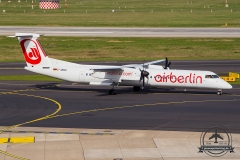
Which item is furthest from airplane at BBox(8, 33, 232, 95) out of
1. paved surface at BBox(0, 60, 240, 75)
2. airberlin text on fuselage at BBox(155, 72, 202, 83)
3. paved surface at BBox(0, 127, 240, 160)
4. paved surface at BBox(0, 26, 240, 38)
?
paved surface at BBox(0, 26, 240, 38)

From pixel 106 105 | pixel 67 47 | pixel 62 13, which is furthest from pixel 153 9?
pixel 106 105

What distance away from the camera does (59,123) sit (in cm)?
3953

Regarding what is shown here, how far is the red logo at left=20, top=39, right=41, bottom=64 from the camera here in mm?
52906

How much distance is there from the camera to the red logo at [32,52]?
174 ft

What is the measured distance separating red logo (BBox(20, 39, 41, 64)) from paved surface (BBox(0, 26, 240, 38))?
4467 cm

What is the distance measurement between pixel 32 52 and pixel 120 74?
943cm

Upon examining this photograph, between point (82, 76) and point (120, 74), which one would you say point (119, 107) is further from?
point (82, 76)

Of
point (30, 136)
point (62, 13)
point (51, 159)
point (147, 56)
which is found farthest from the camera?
point (62, 13)

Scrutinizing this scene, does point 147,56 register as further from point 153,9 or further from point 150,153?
point 153,9

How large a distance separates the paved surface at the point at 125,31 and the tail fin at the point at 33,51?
147 feet

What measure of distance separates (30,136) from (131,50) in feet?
165

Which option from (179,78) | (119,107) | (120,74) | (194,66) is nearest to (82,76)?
(120,74)

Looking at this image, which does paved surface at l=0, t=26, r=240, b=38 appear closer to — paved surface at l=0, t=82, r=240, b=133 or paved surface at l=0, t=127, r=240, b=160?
paved surface at l=0, t=82, r=240, b=133

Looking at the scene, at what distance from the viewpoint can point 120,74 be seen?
168 feet
